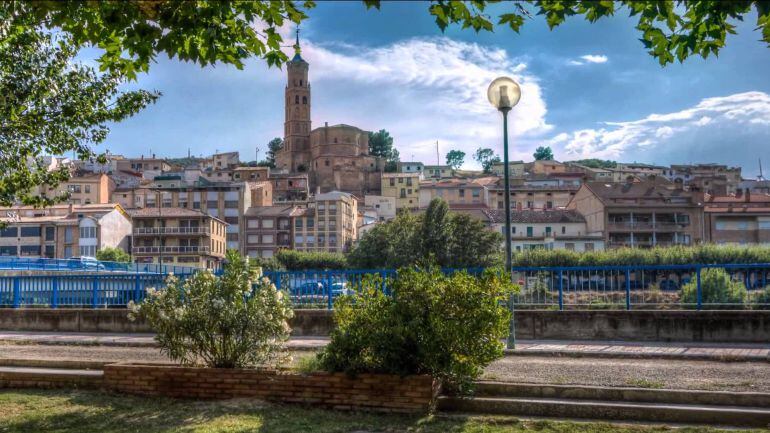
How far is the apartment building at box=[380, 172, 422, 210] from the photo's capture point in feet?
437

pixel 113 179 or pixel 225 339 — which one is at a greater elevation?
pixel 113 179

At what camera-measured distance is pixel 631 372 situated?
1011cm

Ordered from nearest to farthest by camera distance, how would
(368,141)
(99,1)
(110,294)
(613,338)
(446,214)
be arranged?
(99,1), (613,338), (110,294), (446,214), (368,141)

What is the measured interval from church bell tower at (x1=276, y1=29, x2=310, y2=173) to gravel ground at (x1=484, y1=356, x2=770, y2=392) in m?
165

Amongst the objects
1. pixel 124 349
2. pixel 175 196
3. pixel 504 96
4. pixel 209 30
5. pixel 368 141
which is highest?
pixel 368 141

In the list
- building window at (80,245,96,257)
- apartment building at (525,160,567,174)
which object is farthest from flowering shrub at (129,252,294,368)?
apartment building at (525,160,567,174)

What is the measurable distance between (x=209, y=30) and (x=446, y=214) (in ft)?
191

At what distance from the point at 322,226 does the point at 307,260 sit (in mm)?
20073

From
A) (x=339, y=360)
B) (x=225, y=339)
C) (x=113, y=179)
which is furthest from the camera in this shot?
(x=113, y=179)

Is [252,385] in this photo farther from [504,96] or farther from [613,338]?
[613,338]

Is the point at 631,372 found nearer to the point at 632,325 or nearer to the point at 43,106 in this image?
the point at 632,325

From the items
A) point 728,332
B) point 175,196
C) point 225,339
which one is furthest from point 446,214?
point 175,196

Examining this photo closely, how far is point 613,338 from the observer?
15.2 meters

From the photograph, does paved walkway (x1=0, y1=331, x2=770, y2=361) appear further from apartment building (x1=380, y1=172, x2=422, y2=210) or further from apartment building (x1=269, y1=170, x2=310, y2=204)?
apartment building (x1=380, y1=172, x2=422, y2=210)
